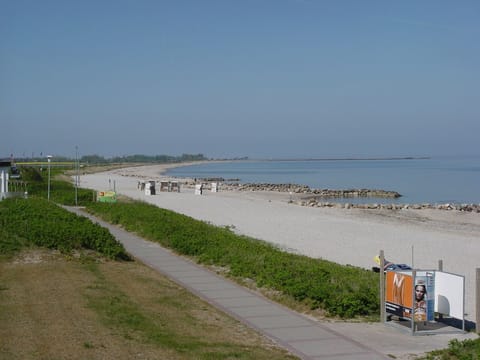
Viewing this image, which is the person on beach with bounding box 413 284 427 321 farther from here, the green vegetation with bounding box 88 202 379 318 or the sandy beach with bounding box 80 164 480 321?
the sandy beach with bounding box 80 164 480 321

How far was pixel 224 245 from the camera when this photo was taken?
644 inches

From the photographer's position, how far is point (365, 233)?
2611 cm

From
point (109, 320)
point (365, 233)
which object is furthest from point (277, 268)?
point (365, 233)

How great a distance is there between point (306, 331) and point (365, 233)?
17561 mm

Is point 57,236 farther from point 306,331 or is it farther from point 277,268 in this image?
point 306,331

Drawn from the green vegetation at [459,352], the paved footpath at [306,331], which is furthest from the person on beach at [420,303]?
the green vegetation at [459,352]

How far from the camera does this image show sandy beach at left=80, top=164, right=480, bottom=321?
19250 mm

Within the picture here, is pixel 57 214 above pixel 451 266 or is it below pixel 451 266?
above

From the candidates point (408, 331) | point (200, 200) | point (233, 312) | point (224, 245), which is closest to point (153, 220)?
point (224, 245)

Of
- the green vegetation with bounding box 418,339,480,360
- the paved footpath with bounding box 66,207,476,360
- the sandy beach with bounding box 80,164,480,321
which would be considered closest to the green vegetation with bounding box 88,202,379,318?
the paved footpath with bounding box 66,207,476,360

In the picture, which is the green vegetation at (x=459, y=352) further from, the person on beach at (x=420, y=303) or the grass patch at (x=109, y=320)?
the grass patch at (x=109, y=320)

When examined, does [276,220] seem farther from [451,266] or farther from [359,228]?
[451,266]

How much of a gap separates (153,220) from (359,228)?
10.6 meters

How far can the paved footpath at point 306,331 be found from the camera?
807cm
